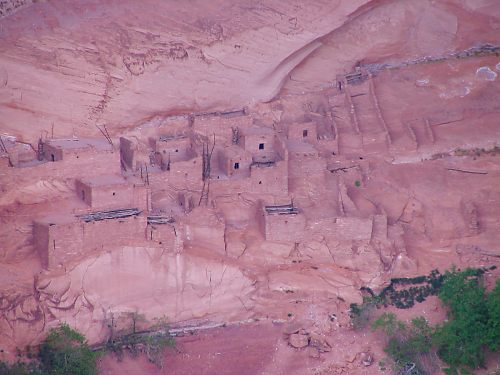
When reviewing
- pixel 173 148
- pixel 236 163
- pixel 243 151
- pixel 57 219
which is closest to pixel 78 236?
pixel 57 219

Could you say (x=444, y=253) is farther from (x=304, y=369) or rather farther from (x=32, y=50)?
(x=32, y=50)

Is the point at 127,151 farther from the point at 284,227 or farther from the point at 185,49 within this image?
the point at 284,227

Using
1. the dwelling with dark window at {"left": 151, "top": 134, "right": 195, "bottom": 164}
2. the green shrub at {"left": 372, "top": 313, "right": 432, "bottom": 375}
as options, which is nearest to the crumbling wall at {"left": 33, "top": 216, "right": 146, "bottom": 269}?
the dwelling with dark window at {"left": 151, "top": 134, "right": 195, "bottom": 164}

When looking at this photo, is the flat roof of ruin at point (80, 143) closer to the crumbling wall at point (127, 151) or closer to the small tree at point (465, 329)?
the crumbling wall at point (127, 151)

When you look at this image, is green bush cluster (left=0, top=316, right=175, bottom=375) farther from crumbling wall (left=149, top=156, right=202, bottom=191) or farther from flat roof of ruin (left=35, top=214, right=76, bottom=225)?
crumbling wall (left=149, top=156, right=202, bottom=191)

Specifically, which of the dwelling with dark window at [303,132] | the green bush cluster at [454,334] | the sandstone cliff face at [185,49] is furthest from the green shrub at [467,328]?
the sandstone cliff face at [185,49]

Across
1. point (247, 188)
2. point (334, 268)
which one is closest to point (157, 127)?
point (247, 188)
